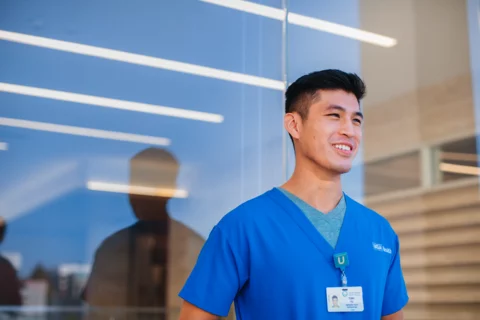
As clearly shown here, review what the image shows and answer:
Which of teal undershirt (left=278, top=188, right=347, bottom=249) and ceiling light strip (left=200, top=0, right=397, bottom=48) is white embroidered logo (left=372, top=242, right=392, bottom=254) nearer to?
teal undershirt (left=278, top=188, right=347, bottom=249)

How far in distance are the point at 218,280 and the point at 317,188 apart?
0.24 meters

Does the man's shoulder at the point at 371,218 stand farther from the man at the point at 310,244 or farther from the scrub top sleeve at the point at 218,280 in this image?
the scrub top sleeve at the point at 218,280

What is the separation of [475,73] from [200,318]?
2.07m

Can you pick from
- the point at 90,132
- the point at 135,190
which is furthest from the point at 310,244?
the point at 135,190

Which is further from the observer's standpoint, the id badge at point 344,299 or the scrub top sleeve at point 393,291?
the scrub top sleeve at point 393,291

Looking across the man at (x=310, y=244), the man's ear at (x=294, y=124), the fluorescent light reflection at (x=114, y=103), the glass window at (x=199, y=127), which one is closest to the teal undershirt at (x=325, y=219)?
the man at (x=310, y=244)

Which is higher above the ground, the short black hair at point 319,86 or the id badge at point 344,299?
the short black hair at point 319,86

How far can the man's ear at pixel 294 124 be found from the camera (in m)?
1.20

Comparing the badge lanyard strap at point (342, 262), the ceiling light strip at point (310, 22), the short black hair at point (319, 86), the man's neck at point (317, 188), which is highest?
the ceiling light strip at point (310, 22)

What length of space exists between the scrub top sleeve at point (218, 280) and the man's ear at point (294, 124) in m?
0.22

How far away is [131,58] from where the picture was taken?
3.05 m

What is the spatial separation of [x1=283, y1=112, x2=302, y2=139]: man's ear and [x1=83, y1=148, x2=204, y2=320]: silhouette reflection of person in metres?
2.17

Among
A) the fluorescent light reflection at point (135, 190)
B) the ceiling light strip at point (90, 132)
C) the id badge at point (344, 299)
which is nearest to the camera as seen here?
the id badge at point (344, 299)

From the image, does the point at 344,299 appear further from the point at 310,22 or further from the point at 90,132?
the point at 90,132
